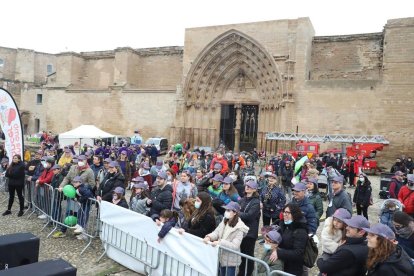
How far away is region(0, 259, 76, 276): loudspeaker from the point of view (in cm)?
358

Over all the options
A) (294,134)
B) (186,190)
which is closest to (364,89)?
(294,134)

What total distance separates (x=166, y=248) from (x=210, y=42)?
18.4m

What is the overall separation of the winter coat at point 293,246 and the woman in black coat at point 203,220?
1168 millimetres

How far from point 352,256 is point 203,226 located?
7.00 feet

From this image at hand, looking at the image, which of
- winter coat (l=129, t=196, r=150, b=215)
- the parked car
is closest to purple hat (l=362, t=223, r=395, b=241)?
winter coat (l=129, t=196, r=150, b=215)

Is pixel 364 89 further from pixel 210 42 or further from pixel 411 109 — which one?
pixel 210 42

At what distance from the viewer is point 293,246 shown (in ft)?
13.1

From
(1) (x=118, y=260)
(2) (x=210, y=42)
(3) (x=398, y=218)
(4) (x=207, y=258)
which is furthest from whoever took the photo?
(2) (x=210, y=42)

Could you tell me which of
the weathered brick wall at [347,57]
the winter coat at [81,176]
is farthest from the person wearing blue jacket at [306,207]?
the weathered brick wall at [347,57]

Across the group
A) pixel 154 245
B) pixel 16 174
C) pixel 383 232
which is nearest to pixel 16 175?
pixel 16 174

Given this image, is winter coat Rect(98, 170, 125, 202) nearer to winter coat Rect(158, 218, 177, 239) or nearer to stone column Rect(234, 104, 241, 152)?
winter coat Rect(158, 218, 177, 239)

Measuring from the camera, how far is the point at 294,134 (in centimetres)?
1814

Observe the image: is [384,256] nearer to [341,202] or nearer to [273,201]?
[341,202]

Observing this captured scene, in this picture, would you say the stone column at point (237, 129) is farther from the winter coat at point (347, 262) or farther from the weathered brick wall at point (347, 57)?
the winter coat at point (347, 262)
